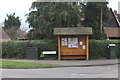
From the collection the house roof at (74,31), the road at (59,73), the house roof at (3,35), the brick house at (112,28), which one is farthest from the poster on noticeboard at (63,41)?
the house roof at (3,35)

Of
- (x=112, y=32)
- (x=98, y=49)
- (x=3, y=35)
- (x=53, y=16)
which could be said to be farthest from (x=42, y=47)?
(x=3, y=35)

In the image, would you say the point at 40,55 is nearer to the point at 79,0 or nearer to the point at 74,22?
the point at 74,22

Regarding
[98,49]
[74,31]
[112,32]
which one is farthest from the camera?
[112,32]

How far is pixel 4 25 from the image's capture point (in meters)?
66.2

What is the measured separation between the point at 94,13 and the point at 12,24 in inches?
1490

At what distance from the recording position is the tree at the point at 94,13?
100.0ft

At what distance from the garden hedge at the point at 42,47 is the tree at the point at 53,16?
2798 mm

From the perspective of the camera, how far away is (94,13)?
1281 inches

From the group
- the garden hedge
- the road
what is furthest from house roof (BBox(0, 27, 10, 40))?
the road

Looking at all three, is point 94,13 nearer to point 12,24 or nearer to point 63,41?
point 63,41

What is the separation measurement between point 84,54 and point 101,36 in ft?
29.1

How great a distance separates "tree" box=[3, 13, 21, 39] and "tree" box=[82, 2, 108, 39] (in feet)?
111

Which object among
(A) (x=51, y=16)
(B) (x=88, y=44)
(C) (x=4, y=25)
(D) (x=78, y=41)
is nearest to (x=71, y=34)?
(D) (x=78, y=41)

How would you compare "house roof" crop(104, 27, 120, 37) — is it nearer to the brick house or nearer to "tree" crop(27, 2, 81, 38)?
the brick house
